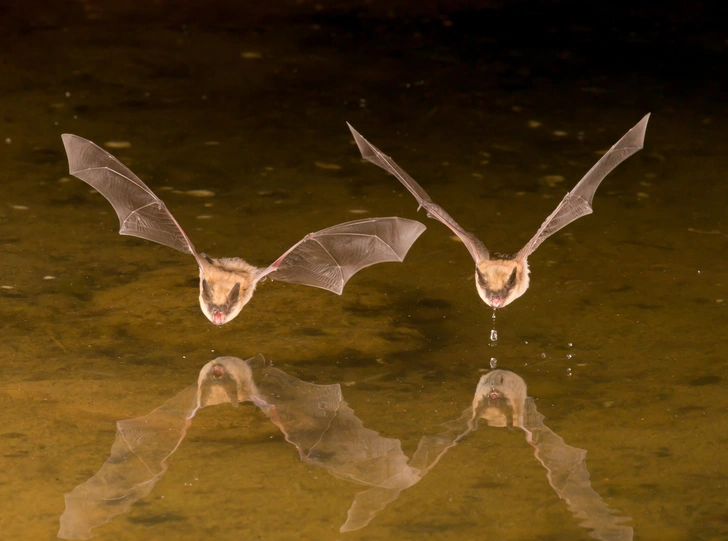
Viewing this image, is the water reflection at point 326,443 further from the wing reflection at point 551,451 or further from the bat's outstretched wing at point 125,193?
the bat's outstretched wing at point 125,193

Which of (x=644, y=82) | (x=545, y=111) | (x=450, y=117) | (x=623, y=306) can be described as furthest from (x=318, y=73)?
(x=623, y=306)

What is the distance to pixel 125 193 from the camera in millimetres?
3797

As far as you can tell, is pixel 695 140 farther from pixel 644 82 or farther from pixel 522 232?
pixel 522 232

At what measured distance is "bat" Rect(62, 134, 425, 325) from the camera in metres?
3.59

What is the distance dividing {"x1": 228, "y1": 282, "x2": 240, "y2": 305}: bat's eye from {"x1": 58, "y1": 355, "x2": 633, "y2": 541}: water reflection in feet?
0.69

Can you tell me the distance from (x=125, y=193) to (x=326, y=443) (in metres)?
1.28

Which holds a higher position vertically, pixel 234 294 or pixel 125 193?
pixel 125 193

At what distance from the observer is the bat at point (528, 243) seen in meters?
3.53

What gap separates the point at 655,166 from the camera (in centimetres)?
521

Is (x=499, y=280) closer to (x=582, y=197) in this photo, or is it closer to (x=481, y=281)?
(x=481, y=281)

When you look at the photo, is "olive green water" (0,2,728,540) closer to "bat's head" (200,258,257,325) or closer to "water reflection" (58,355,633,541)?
"water reflection" (58,355,633,541)

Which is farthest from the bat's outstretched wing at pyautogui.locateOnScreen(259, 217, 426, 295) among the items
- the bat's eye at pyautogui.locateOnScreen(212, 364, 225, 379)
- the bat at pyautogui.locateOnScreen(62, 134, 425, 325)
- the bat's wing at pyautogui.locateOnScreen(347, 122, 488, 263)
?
the bat's eye at pyautogui.locateOnScreen(212, 364, 225, 379)

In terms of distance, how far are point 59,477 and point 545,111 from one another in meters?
3.85

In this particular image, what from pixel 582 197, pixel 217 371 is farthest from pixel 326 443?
pixel 582 197
